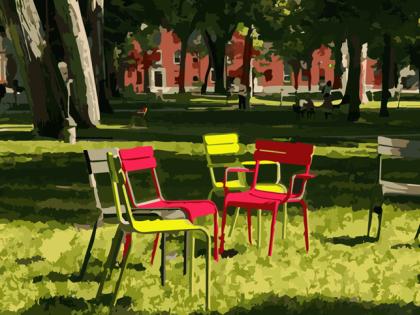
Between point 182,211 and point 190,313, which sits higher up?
point 182,211

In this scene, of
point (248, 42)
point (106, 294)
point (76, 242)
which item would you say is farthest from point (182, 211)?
point (248, 42)

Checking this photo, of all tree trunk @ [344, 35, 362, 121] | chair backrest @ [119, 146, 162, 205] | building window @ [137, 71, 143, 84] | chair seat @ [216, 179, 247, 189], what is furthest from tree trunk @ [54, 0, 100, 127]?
building window @ [137, 71, 143, 84]

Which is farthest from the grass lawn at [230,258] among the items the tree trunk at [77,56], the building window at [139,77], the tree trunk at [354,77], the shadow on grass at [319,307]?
the building window at [139,77]

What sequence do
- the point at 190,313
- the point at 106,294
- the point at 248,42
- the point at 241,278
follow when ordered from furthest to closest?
the point at 248,42, the point at 241,278, the point at 106,294, the point at 190,313

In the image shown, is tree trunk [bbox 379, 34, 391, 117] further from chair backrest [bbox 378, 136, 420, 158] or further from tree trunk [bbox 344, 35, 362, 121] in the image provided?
chair backrest [bbox 378, 136, 420, 158]

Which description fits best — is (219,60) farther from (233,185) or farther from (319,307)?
(319,307)

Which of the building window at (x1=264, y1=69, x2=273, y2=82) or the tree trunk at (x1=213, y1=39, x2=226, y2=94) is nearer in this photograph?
the tree trunk at (x1=213, y1=39, x2=226, y2=94)

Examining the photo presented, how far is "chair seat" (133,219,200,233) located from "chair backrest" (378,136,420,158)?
3297 mm

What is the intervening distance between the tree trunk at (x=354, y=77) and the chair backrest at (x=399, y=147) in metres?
24.2

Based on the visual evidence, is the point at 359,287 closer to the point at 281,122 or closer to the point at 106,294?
the point at 106,294

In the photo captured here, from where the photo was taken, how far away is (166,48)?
108 meters

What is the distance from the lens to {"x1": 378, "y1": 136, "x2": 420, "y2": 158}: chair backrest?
9.35 meters

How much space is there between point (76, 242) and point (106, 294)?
2369 millimetres

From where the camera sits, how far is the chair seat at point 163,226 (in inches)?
256
